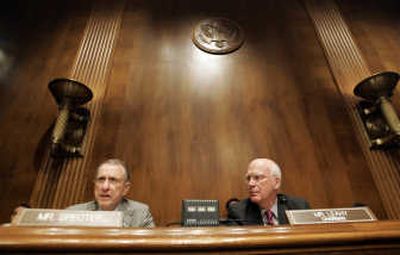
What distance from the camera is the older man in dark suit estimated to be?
6.24 ft

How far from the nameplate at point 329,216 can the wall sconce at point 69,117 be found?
1.92 meters

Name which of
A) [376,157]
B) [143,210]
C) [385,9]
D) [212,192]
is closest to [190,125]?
[212,192]

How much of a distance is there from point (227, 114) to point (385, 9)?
8.64ft

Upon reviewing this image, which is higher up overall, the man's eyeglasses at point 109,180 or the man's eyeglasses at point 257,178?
the man's eyeglasses at point 257,178

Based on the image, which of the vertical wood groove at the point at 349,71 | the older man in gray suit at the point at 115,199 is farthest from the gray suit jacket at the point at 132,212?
the vertical wood groove at the point at 349,71

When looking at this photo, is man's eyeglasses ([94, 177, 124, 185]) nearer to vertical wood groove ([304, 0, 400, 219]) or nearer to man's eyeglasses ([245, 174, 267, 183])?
man's eyeglasses ([245, 174, 267, 183])

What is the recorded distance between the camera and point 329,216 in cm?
111

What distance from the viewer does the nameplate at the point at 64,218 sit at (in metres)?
1.00

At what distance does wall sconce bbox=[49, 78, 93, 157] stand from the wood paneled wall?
3.9 inches

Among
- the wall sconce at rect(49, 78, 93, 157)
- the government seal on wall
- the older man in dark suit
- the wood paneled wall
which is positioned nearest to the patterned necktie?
the older man in dark suit

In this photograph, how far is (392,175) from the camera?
241 cm

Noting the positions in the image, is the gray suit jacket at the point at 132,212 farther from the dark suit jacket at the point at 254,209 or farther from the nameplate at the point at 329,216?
the nameplate at the point at 329,216

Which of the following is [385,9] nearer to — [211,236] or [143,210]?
[143,210]

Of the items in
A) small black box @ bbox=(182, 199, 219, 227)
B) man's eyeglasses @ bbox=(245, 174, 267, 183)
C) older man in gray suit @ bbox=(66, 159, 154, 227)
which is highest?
man's eyeglasses @ bbox=(245, 174, 267, 183)
